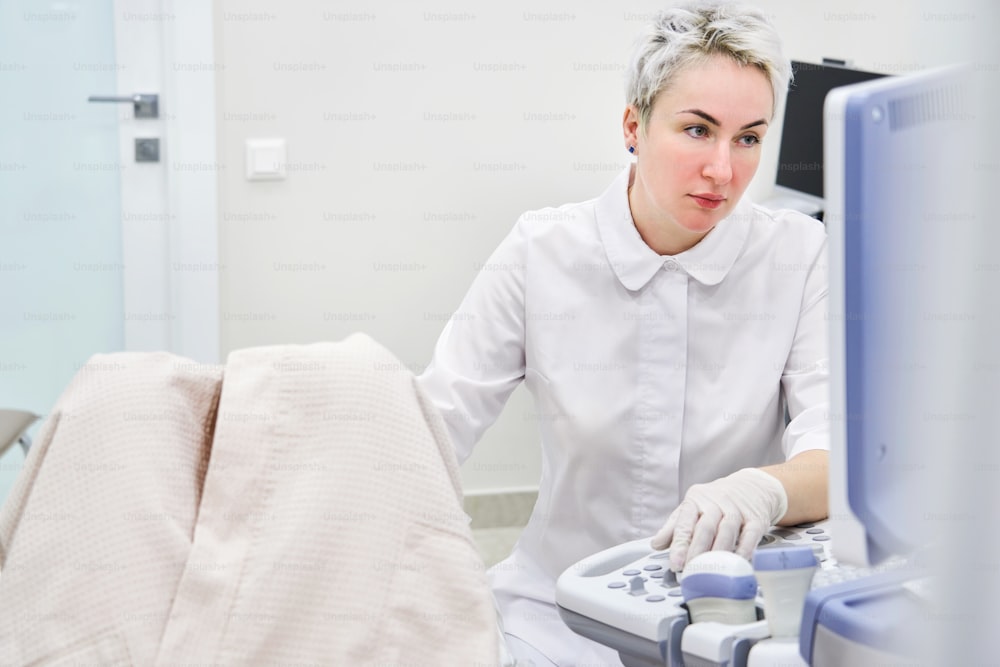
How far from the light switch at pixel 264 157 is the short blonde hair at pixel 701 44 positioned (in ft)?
4.81

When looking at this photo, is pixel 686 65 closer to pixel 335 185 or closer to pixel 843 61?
pixel 335 185

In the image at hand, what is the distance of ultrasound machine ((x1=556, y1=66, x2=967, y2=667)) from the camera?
0.48 meters

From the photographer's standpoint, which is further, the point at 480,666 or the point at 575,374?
the point at 575,374

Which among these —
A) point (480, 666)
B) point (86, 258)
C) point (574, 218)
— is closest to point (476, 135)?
point (86, 258)

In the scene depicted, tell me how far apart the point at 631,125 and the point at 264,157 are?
144 cm

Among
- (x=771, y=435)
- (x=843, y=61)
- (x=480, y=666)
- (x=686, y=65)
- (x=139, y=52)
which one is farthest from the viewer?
(x=843, y=61)

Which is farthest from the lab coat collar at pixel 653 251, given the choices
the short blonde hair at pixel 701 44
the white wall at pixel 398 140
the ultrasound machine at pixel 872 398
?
the white wall at pixel 398 140

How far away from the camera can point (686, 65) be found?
1.47 metres

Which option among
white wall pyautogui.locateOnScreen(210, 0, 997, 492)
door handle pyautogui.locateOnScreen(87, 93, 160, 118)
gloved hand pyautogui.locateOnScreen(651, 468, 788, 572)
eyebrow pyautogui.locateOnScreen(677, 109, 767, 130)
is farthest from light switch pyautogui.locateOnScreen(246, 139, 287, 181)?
gloved hand pyautogui.locateOnScreen(651, 468, 788, 572)

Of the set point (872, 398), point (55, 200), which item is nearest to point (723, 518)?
point (872, 398)

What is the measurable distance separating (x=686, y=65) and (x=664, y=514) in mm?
604

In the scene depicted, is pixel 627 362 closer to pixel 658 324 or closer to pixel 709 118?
pixel 658 324

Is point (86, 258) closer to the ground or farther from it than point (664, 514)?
farther from it

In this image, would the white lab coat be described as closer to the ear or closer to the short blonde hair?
the ear
